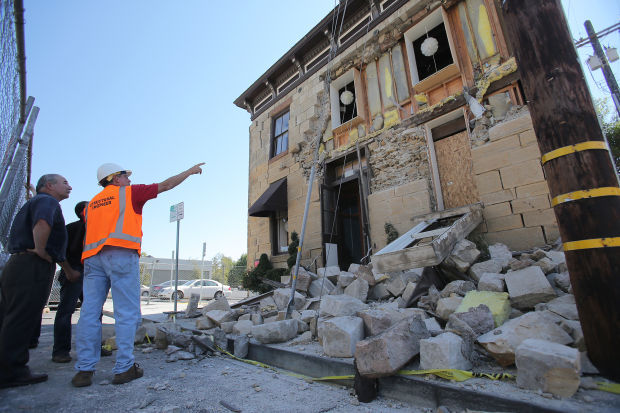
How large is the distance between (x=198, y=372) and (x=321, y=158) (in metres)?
7.06

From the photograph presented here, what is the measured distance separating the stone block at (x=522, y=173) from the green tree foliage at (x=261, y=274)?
657 centimetres

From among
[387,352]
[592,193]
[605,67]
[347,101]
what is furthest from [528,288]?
[605,67]

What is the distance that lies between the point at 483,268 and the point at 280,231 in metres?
7.42

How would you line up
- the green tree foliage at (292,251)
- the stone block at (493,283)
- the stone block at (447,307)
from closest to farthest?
the stone block at (447,307) → the stone block at (493,283) → the green tree foliage at (292,251)

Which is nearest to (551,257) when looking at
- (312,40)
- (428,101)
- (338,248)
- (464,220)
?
(464,220)

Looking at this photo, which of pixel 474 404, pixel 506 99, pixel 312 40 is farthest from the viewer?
pixel 312 40

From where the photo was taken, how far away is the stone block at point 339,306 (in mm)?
3506

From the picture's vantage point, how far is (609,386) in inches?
69.1

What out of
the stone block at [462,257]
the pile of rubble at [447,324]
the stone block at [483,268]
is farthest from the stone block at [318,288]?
the stone block at [483,268]

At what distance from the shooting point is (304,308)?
4.79 metres

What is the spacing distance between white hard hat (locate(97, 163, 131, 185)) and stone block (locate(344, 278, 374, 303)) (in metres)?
3.59

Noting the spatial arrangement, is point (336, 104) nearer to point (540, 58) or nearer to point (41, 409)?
point (540, 58)

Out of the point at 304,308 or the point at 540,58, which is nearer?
the point at 540,58

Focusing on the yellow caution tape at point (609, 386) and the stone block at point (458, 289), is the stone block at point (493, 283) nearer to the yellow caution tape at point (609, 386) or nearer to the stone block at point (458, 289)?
the stone block at point (458, 289)
